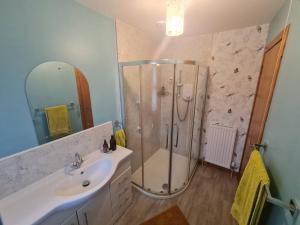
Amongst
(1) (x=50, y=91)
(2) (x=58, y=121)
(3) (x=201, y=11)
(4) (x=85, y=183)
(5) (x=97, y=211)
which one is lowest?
(5) (x=97, y=211)

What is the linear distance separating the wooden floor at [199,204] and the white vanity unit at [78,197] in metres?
0.17

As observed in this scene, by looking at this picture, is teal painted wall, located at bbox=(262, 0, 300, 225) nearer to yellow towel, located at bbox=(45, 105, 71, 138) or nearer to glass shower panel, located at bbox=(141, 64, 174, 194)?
glass shower panel, located at bbox=(141, 64, 174, 194)

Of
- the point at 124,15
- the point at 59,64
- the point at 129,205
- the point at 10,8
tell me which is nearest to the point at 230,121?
the point at 129,205

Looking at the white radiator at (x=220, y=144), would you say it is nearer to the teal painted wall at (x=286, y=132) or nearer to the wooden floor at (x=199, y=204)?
the wooden floor at (x=199, y=204)

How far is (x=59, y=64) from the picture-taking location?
1.25 m

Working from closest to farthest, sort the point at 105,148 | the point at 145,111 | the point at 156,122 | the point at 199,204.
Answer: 1. the point at 105,148
2. the point at 199,204
3. the point at 145,111
4. the point at 156,122

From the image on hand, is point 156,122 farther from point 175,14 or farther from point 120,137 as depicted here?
point 175,14

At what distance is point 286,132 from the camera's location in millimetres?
931

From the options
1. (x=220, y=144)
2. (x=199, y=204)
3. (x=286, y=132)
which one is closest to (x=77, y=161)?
(x=199, y=204)

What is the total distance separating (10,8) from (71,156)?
4.19 ft

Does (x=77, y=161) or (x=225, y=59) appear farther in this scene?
(x=225, y=59)

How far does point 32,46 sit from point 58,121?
2.17 ft

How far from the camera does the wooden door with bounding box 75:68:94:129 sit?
143 cm

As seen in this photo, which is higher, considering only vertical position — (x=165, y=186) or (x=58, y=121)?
(x=58, y=121)
